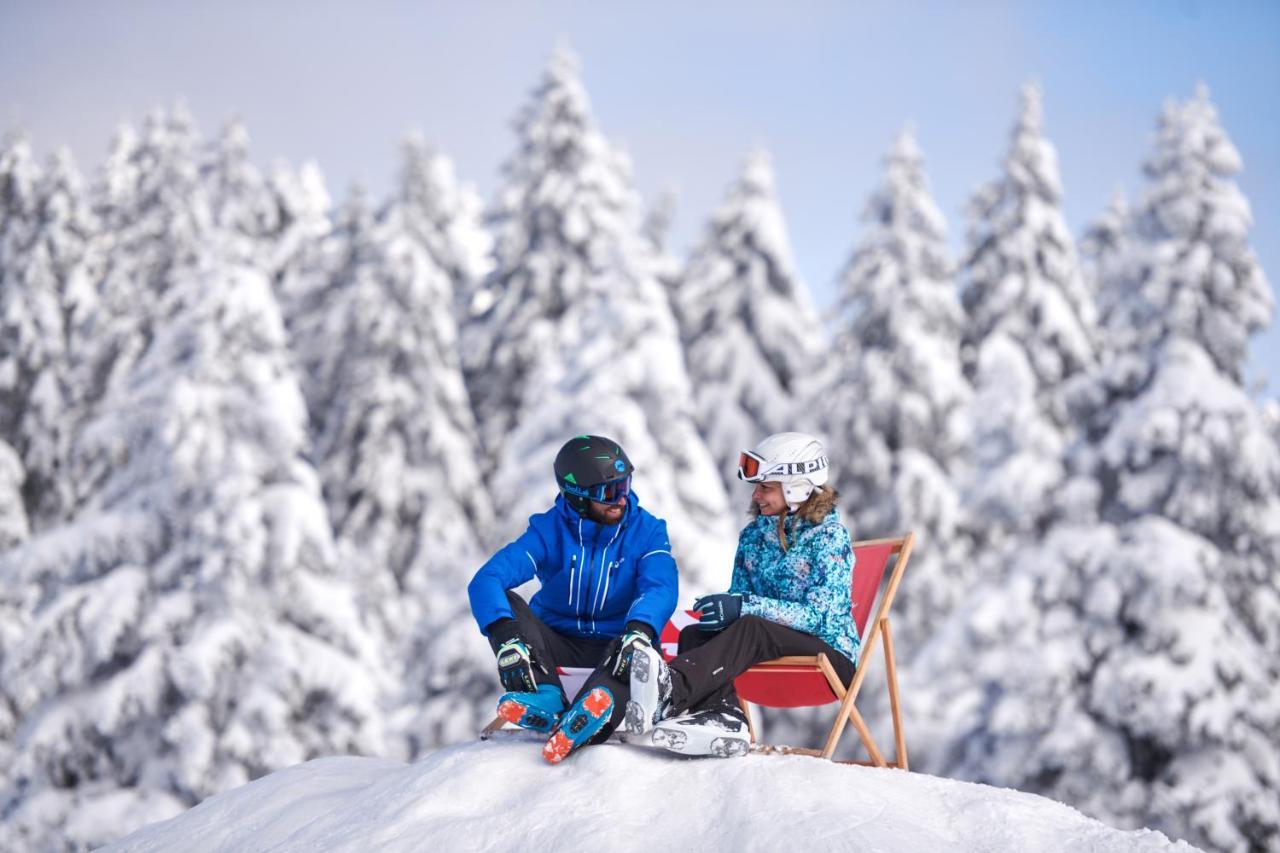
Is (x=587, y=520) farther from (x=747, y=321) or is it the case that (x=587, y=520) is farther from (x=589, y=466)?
(x=747, y=321)

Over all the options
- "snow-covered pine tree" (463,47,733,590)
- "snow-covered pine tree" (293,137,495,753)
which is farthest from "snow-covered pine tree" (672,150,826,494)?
"snow-covered pine tree" (293,137,495,753)

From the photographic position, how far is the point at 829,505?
18.8 feet

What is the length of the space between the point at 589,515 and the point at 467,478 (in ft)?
62.5

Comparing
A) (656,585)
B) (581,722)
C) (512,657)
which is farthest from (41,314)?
(581,722)

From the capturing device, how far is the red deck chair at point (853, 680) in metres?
5.43

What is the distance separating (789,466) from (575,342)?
36.8ft

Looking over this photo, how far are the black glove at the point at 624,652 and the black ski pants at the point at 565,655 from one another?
0.03m

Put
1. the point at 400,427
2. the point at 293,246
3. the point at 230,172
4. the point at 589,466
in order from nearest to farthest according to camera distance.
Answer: the point at 589,466
the point at 400,427
the point at 230,172
the point at 293,246

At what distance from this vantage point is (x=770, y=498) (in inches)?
226

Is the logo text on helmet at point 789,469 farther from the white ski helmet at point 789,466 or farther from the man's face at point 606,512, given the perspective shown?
the man's face at point 606,512

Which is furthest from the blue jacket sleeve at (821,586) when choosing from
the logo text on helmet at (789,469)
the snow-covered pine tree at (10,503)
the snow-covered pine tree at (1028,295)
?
the snow-covered pine tree at (10,503)

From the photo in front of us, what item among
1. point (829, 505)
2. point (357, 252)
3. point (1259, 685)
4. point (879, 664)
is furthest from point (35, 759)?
point (357, 252)

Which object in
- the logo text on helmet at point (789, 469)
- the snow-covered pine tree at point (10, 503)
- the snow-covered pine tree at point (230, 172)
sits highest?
the snow-covered pine tree at point (230, 172)

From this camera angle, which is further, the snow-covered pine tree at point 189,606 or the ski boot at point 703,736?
the snow-covered pine tree at point 189,606
